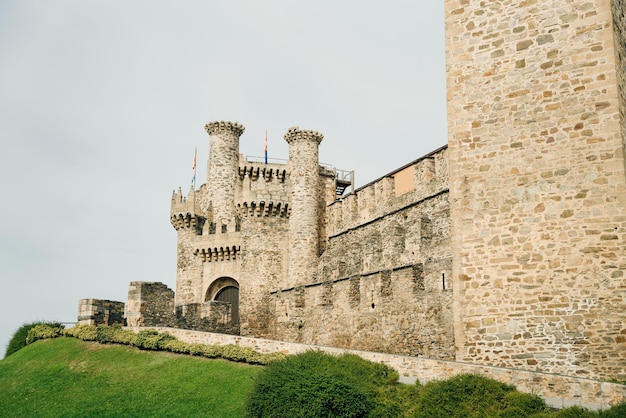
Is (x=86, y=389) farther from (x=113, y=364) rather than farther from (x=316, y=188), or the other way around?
(x=316, y=188)

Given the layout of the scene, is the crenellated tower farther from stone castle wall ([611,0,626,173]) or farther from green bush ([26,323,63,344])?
stone castle wall ([611,0,626,173])

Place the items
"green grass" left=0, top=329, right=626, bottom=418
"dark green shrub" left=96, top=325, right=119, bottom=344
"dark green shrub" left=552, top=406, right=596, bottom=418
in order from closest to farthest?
"dark green shrub" left=552, top=406, right=596, bottom=418 < "green grass" left=0, top=329, right=626, bottom=418 < "dark green shrub" left=96, top=325, right=119, bottom=344

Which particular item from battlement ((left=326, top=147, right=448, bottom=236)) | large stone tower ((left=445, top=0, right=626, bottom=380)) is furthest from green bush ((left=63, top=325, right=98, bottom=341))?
large stone tower ((left=445, top=0, right=626, bottom=380))

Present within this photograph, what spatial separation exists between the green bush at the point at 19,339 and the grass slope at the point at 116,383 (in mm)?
1978

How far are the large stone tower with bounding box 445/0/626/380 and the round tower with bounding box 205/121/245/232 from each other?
27.6 m

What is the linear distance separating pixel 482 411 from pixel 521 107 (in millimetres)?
5174

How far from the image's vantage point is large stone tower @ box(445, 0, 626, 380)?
40.0ft

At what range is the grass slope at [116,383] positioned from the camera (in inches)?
700

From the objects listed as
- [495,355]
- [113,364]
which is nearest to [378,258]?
[113,364]

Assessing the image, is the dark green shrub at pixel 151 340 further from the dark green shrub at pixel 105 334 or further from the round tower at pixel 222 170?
the round tower at pixel 222 170

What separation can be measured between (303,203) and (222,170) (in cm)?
739

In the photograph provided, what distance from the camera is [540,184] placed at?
1278 centimetres

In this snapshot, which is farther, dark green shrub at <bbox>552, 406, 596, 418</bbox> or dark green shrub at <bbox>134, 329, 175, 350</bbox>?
dark green shrub at <bbox>134, 329, 175, 350</bbox>

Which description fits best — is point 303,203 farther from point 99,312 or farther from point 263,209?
point 99,312
